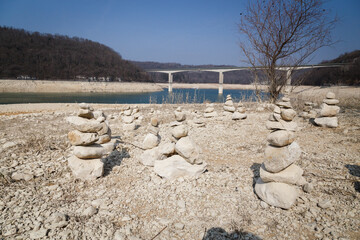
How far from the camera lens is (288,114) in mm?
3309

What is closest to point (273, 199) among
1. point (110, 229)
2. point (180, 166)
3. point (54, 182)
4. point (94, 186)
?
point (180, 166)

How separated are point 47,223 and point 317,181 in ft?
15.3

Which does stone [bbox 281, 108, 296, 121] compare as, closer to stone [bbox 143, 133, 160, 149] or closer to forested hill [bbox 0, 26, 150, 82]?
stone [bbox 143, 133, 160, 149]

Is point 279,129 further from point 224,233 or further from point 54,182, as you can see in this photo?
point 54,182

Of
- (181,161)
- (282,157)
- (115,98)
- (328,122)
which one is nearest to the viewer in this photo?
(282,157)

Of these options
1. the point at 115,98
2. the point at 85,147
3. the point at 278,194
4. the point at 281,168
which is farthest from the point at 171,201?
the point at 115,98

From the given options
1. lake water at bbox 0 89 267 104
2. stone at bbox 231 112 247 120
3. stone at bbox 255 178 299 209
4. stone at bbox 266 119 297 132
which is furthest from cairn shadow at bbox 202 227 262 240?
lake water at bbox 0 89 267 104

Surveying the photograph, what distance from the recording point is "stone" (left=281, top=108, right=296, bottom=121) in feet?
10.8

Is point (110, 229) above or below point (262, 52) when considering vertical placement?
below

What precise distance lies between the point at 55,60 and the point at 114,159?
82.6m

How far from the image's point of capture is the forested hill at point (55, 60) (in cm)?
5951

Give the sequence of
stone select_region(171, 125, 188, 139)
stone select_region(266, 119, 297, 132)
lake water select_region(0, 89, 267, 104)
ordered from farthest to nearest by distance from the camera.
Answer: lake water select_region(0, 89, 267, 104) → stone select_region(171, 125, 188, 139) → stone select_region(266, 119, 297, 132)

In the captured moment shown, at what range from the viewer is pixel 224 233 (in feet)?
8.69

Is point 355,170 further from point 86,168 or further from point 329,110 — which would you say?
point 86,168
